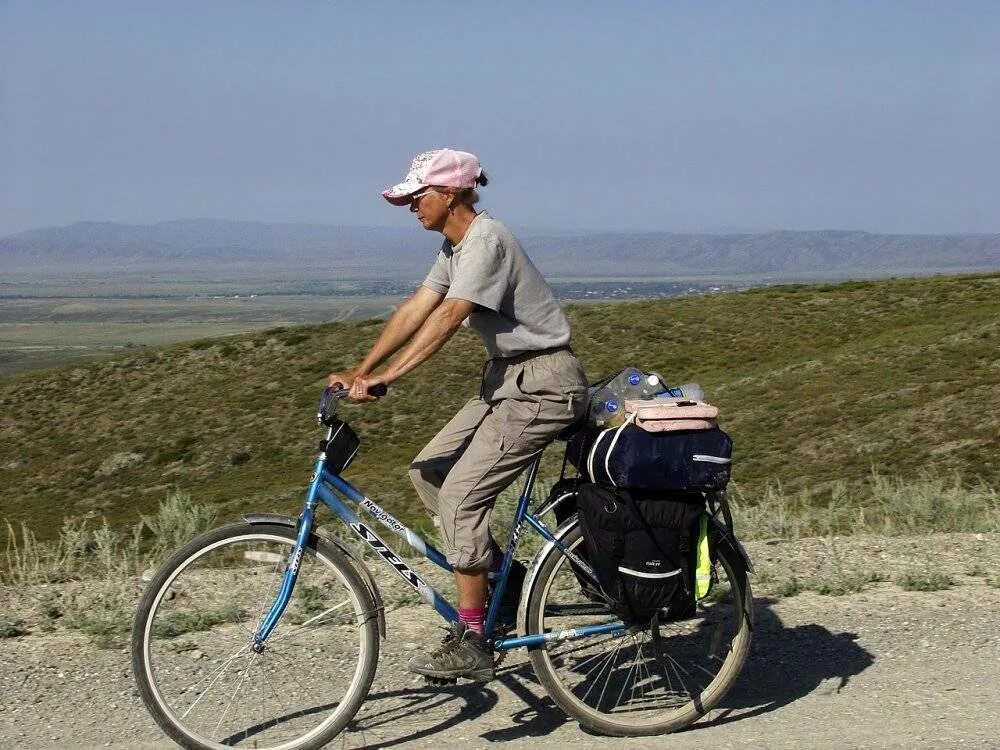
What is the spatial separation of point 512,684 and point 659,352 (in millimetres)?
35007

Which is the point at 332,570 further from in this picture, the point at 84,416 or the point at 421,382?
the point at 84,416

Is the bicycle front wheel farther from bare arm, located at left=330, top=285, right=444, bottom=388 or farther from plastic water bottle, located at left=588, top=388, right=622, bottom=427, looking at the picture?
plastic water bottle, located at left=588, top=388, right=622, bottom=427

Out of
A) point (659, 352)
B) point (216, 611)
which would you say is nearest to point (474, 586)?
point (216, 611)

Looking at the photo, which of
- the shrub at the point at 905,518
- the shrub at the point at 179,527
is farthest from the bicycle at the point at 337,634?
the shrub at the point at 179,527

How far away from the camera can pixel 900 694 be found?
519 cm

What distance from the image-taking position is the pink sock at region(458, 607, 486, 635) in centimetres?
489

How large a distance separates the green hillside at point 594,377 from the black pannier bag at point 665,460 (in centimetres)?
1486

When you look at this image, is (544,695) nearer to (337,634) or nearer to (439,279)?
(337,634)

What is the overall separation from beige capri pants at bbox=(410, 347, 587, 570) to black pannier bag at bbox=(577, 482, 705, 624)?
0.98ft

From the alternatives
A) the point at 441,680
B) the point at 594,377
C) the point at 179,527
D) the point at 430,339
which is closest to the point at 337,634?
the point at 441,680

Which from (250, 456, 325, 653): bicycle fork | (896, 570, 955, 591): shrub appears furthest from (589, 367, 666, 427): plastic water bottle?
(896, 570, 955, 591): shrub

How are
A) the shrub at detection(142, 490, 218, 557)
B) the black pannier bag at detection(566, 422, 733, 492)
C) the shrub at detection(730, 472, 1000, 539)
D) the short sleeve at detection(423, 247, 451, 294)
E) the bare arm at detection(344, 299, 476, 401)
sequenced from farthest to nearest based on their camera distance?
the shrub at detection(142, 490, 218, 557)
the shrub at detection(730, 472, 1000, 539)
the short sleeve at detection(423, 247, 451, 294)
the black pannier bag at detection(566, 422, 733, 492)
the bare arm at detection(344, 299, 476, 401)

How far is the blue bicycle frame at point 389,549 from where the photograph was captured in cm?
468

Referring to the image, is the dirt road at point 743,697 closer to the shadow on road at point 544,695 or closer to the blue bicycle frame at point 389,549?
the shadow on road at point 544,695
